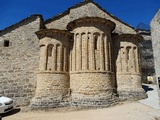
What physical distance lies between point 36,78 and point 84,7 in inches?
317

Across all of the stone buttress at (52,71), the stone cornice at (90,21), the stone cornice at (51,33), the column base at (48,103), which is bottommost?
the column base at (48,103)

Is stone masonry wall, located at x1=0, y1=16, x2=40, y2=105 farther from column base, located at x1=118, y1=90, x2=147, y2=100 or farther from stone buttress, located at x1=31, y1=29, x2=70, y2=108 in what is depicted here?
column base, located at x1=118, y1=90, x2=147, y2=100

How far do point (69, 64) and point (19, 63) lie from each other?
3847 mm

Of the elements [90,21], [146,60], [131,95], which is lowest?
[131,95]

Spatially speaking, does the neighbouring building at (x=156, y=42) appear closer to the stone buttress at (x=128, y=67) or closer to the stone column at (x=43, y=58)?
the stone buttress at (x=128, y=67)

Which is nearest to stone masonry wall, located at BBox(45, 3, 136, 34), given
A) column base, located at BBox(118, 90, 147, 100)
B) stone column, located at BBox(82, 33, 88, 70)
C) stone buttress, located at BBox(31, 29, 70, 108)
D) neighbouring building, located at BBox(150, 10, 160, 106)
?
stone buttress, located at BBox(31, 29, 70, 108)

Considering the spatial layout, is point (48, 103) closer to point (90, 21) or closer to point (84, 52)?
point (84, 52)

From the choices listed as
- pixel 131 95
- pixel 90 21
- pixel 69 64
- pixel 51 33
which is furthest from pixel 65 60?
pixel 131 95

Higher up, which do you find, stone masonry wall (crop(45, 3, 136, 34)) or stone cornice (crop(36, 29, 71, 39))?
stone masonry wall (crop(45, 3, 136, 34))

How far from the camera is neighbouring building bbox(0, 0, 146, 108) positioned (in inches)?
407

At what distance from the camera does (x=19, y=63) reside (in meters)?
11.7

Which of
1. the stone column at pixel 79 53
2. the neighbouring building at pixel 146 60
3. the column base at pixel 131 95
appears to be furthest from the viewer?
the neighbouring building at pixel 146 60

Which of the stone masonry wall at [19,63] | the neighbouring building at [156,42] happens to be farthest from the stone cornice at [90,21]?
the neighbouring building at [156,42]

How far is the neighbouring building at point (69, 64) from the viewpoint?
10336mm
